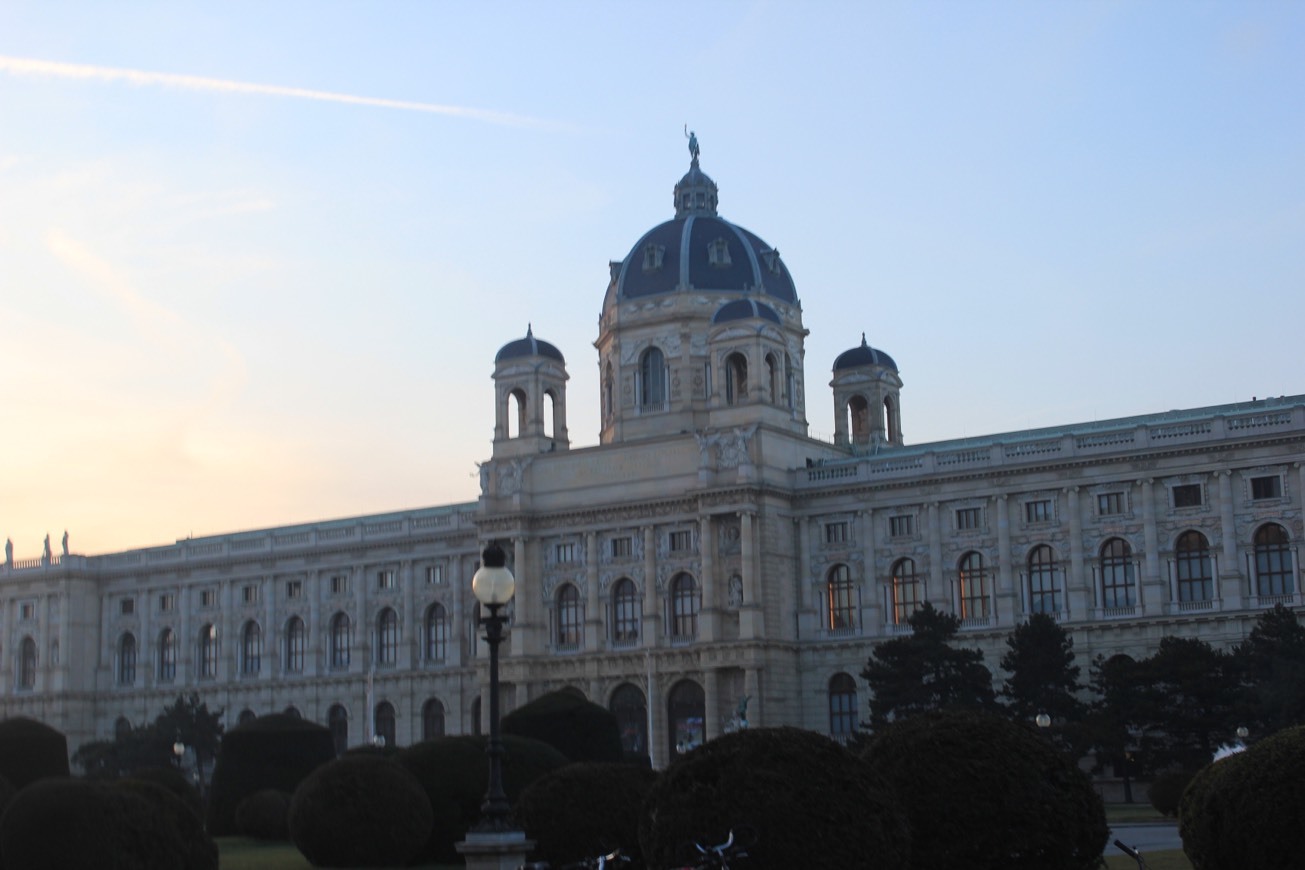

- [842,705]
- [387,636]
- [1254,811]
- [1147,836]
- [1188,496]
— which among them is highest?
[1188,496]

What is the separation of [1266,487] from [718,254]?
31.5 m

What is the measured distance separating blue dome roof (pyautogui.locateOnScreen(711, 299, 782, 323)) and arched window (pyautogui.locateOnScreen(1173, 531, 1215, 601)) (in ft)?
69.9

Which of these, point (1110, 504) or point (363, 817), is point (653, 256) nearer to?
point (1110, 504)

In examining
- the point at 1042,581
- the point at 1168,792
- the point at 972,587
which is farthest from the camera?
the point at 972,587

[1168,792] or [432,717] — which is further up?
[432,717]

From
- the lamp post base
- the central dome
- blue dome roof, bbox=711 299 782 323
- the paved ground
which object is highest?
the central dome

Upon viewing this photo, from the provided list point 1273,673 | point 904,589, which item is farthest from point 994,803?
point 904,589

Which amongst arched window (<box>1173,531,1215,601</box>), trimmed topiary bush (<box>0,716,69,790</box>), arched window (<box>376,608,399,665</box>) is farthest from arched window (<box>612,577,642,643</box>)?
trimmed topiary bush (<box>0,716,69,790</box>)

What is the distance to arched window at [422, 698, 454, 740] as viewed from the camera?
8944 cm

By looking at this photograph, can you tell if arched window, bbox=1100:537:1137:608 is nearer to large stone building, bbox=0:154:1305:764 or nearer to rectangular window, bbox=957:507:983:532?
large stone building, bbox=0:154:1305:764

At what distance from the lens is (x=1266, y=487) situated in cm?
6731

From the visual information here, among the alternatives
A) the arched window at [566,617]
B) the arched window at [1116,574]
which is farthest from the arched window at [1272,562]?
the arched window at [566,617]

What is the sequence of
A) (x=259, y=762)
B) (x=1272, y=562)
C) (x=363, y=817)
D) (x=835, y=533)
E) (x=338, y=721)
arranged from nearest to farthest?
(x=363, y=817), (x=259, y=762), (x=1272, y=562), (x=835, y=533), (x=338, y=721)

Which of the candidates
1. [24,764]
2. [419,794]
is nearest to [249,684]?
[24,764]
